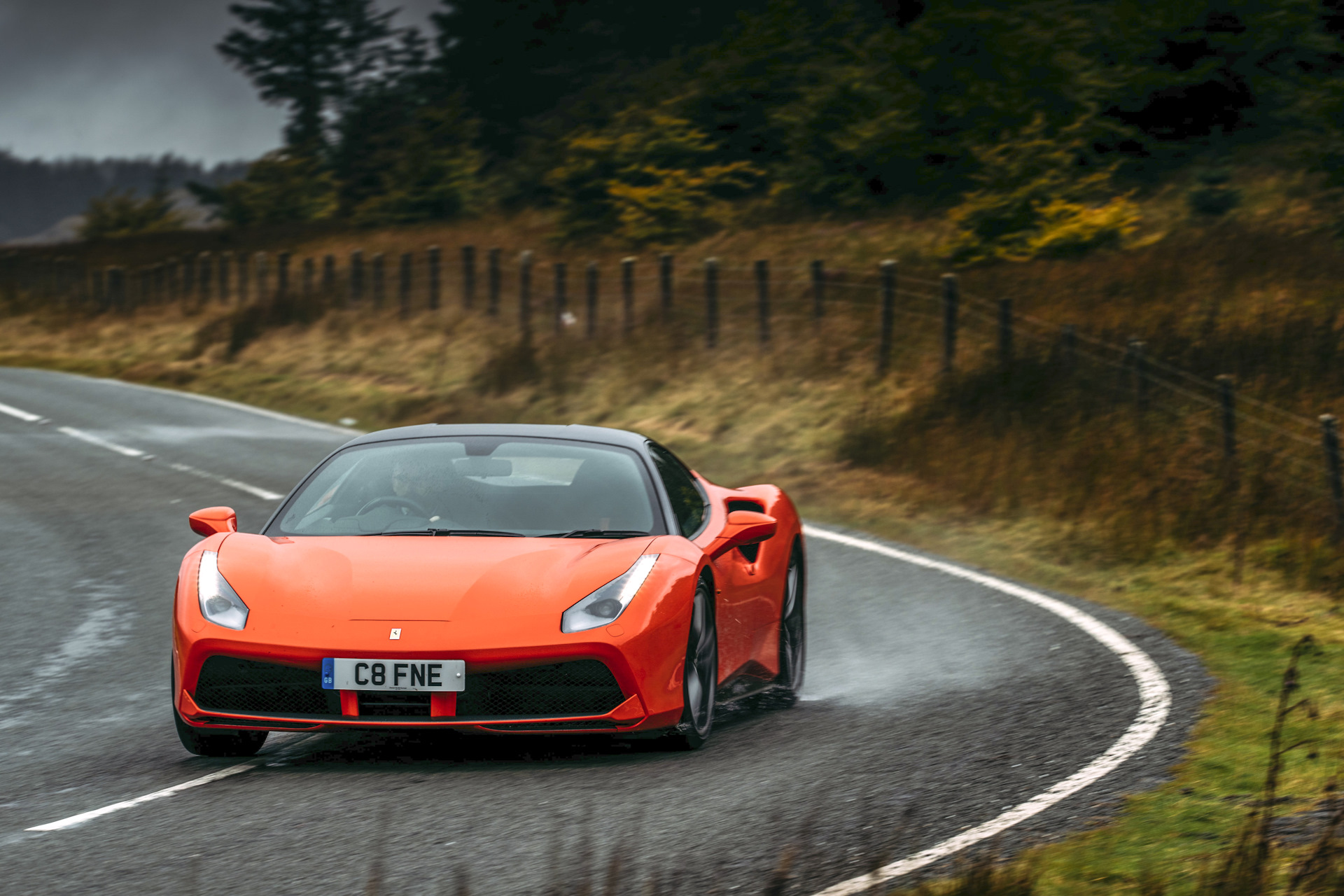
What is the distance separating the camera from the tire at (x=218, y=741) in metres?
5.93

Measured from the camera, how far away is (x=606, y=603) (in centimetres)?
578

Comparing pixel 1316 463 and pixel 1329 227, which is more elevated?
pixel 1329 227

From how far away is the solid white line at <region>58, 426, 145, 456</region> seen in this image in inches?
764

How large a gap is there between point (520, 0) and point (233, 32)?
82.9 ft

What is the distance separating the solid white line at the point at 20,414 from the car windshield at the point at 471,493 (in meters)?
18.1

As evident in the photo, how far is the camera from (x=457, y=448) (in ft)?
23.0

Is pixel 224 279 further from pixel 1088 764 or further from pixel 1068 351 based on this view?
pixel 1088 764

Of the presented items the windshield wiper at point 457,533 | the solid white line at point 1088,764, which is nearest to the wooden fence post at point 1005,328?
the solid white line at point 1088,764

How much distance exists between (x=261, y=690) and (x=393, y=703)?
48 centimetres

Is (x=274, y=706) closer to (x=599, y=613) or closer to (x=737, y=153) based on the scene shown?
(x=599, y=613)

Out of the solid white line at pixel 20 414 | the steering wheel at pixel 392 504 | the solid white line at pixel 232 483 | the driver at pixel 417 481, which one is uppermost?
the driver at pixel 417 481

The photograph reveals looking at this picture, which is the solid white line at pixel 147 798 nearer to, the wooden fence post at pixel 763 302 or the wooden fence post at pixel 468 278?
the wooden fence post at pixel 763 302

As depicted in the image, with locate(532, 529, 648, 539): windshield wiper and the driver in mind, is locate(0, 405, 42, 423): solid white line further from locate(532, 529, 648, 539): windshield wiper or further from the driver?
locate(532, 529, 648, 539): windshield wiper

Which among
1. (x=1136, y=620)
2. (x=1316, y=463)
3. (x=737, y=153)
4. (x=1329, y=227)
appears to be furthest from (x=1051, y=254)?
(x=737, y=153)
